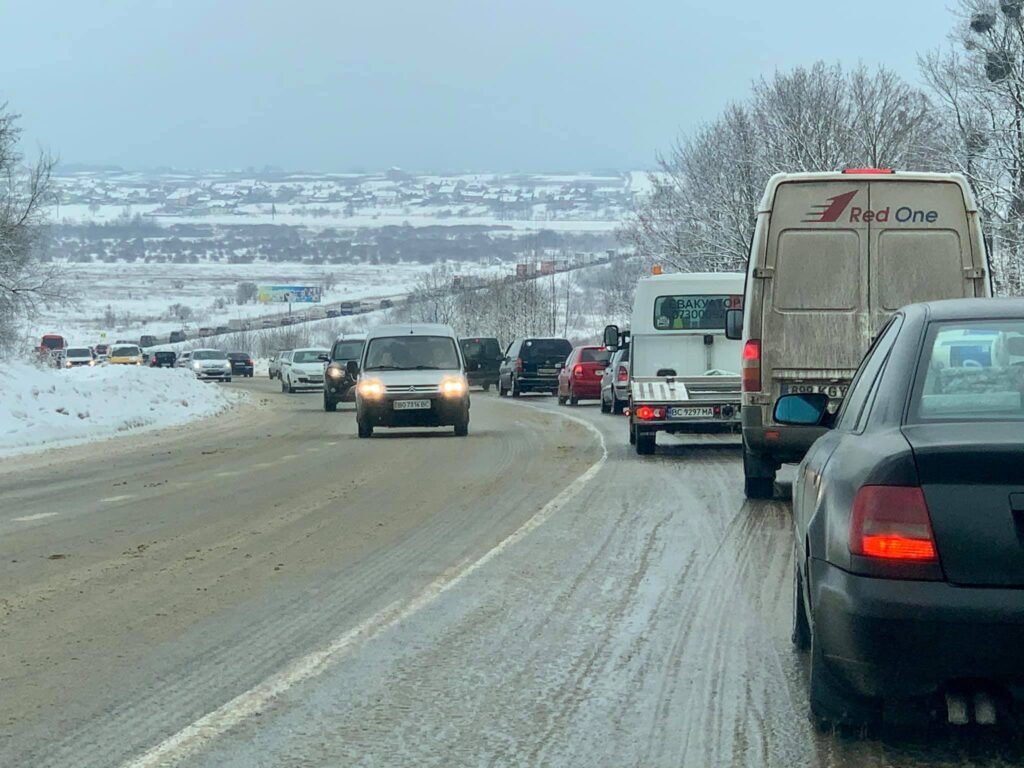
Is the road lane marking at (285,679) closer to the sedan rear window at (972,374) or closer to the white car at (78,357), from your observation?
the sedan rear window at (972,374)

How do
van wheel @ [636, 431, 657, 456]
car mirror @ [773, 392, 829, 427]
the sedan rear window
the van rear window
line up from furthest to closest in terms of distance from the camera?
1. the van rear window
2. van wheel @ [636, 431, 657, 456]
3. car mirror @ [773, 392, 829, 427]
4. the sedan rear window

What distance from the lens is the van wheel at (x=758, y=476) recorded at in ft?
45.1

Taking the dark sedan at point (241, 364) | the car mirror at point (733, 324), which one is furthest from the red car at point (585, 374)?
the dark sedan at point (241, 364)

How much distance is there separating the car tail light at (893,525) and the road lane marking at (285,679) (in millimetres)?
2396

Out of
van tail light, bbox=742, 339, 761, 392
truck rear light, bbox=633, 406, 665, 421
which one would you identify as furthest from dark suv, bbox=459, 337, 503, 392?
van tail light, bbox=742, 339, 761, 392

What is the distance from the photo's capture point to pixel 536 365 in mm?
48719

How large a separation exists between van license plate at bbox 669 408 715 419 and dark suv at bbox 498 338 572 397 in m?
29.1

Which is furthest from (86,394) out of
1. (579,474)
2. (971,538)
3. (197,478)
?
(971,538)

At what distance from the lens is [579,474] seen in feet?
55.0

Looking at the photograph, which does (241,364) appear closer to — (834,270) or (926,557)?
(834,270)

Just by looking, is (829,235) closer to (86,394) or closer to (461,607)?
(461,607)

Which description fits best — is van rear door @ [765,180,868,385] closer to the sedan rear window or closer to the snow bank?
the sedan rear window

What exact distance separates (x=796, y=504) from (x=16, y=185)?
55862mm

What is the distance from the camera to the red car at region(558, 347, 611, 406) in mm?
39656
